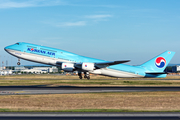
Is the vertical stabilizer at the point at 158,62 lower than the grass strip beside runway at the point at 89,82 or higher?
higher

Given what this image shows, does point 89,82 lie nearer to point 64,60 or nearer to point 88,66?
point 88,66

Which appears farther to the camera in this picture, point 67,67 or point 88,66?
point 88,66

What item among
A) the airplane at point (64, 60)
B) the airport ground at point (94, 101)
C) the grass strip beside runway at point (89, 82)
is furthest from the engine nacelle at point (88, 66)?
the airport ground at point (94, 101)

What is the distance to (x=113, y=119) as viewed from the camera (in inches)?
680

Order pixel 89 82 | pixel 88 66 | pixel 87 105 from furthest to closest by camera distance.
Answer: pixel 89 82
pixel 88 66
pixel 87 105

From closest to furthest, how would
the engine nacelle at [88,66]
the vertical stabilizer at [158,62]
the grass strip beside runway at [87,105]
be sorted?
the grass strip beside runway at [87,105] < the engine nacelle at [88,66] < the vertical stabilizer at [158,62]

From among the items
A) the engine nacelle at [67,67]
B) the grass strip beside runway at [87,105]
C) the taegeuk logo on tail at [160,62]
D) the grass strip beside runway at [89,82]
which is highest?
the taegeuk logo on tail at [160,62]

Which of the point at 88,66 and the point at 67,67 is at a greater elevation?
the point at 88,66

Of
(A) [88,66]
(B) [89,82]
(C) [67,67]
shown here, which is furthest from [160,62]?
(C) [67,67]

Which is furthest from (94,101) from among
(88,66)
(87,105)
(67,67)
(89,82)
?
(89,82)

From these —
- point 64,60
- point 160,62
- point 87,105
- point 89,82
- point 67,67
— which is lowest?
point 87,105

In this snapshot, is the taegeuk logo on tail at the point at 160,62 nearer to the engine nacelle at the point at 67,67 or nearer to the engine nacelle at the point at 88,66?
the engine nacelle at the point at 88,66

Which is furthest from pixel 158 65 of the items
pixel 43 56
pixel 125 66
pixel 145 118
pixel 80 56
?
pixel 145 118

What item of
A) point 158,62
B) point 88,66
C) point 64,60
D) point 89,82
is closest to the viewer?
A: point 88,66
